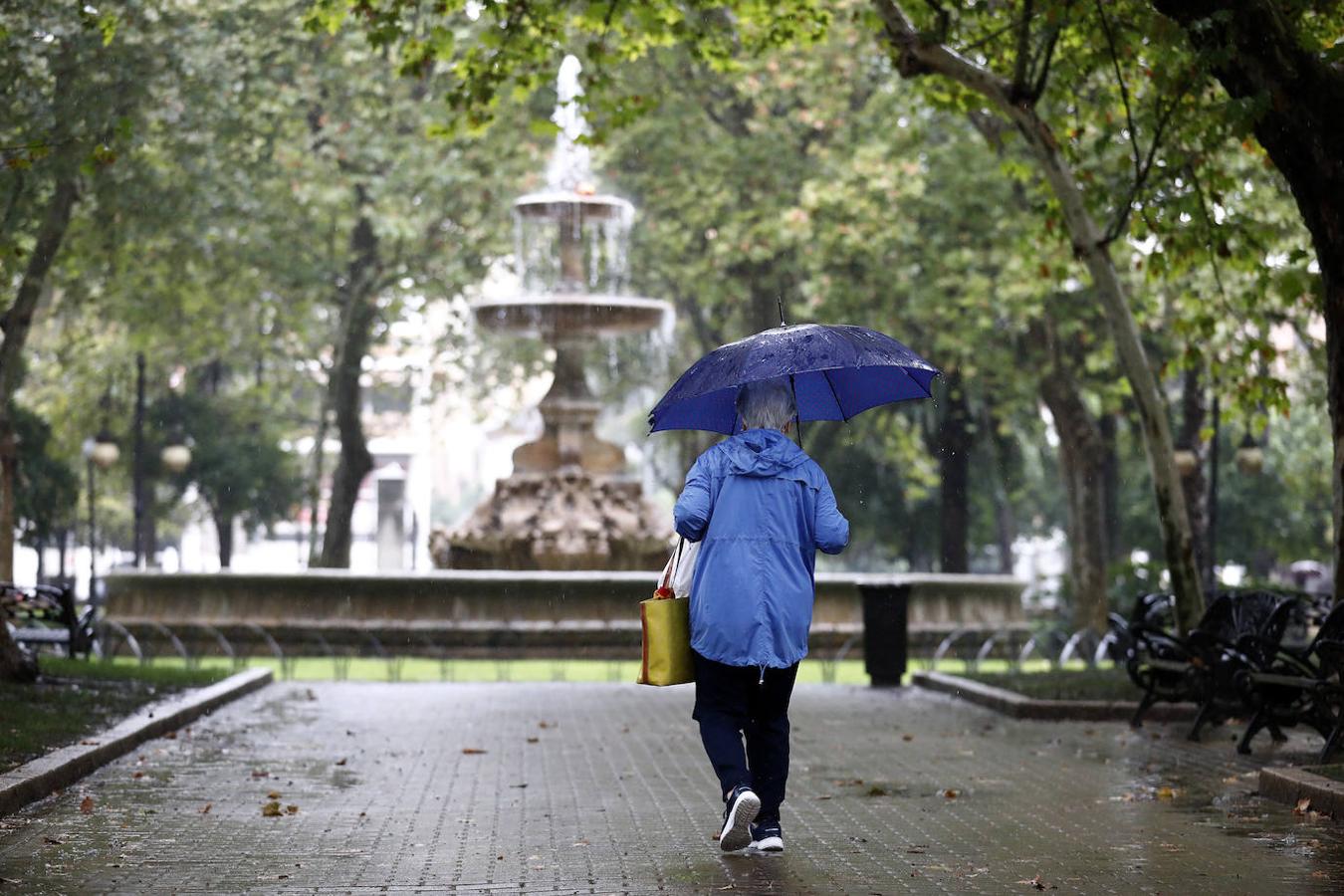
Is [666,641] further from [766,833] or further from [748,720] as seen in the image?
[766,833]

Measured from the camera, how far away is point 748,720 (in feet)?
26.9

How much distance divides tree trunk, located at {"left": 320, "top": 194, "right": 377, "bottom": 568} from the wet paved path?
762 inches

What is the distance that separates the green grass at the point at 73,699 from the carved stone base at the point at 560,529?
7749mm

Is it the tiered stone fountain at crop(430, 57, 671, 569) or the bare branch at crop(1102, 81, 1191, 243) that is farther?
the tiered stone fountain at crop(430, 57, 671, 569)

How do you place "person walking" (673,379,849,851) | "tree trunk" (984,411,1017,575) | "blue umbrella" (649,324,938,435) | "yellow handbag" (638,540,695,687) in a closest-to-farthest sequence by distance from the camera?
"person walking" (673,379,849,851)
"yellow handbag" (638,540,695,687)
"blue umbrella" (649,324,938,435)
"tree trunk" (984,411,1017,575)

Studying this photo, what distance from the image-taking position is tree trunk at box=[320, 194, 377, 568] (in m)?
34.6

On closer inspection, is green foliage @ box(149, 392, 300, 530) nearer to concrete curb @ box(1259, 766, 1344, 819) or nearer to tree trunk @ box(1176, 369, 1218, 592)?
tree trunk @ box(1176, 369, 1218, 592)

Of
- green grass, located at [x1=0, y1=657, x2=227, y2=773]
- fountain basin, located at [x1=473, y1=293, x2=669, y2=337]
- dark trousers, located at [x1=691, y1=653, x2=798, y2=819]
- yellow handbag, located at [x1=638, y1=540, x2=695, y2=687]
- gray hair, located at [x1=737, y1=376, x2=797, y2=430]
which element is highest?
fountain basin, located at [x1=473, y1=293, x2=669, y2=337]

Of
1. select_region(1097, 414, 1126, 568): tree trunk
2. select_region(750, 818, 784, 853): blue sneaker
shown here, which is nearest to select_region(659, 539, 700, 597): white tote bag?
select_region(750, 818, 784, 853): blue sneaker

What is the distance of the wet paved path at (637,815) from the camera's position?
7.55 metres

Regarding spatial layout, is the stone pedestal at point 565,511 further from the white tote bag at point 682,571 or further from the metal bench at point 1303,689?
the white tote bag at point 682,571

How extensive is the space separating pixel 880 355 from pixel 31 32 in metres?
14.8

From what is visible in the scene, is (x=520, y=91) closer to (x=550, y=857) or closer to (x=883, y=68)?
(x=550, y=857)

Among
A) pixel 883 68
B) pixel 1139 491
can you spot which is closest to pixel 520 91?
pixel 883 68
